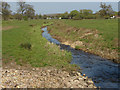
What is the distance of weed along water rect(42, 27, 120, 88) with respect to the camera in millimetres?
13576

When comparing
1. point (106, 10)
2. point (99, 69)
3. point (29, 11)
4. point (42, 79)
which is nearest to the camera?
point (42, 79)

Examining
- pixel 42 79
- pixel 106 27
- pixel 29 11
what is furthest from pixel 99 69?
pixel 29 11

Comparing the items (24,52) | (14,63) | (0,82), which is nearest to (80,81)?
(0,82)

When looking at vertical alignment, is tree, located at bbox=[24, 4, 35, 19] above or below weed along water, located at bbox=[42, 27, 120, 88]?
above

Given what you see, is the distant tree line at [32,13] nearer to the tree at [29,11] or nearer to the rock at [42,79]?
the tree at [29,11]

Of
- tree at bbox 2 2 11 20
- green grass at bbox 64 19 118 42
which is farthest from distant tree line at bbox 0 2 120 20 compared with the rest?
green grass at bbox 64 19 118 42

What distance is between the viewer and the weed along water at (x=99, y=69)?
13.6m

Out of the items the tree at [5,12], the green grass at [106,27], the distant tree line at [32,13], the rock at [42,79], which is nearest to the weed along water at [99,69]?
the rock at [42,79]

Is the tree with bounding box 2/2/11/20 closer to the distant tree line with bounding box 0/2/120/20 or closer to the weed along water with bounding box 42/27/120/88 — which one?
the distant tree line with bounding box 0/2/120/20

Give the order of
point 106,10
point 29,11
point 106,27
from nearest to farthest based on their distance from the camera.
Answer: point 106,27, point 106,10, point 29,11

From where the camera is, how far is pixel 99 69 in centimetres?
1684

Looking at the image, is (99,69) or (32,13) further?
(32,13)

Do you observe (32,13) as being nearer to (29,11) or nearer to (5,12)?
(29,11)

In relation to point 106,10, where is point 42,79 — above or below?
below
